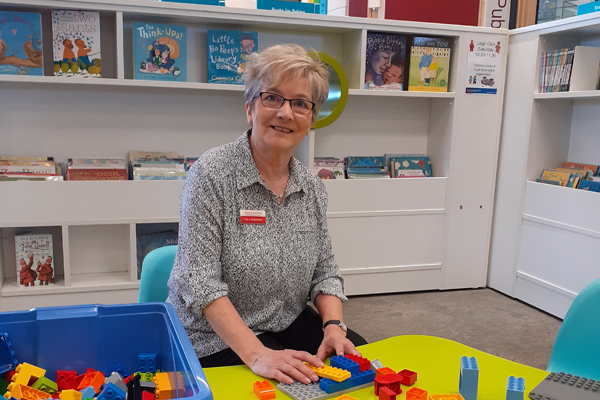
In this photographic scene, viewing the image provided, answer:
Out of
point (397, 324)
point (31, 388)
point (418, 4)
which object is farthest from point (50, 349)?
point (418, 4)

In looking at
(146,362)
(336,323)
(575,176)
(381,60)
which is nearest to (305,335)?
(336,323)

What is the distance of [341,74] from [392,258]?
1.33m

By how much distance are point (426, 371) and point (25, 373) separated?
0.83 metres

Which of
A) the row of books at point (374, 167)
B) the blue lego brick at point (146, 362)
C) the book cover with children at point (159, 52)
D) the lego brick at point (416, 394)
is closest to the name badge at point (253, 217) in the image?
the blue lego brick at point (146, 362)

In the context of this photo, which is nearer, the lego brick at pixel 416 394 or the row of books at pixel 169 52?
the lego brick at pixel 416 394

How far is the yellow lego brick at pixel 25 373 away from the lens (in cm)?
93

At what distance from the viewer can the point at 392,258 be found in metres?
3.70

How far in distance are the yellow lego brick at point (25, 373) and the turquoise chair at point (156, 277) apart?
0.74 meters

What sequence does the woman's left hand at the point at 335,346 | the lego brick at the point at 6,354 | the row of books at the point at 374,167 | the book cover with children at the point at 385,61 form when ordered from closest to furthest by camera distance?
the lego brick at the point at 6,354 < the woman's left hand at the point at 335,346 < the book cover with children at the point at 385,61 < the row of books at the point at 374,167

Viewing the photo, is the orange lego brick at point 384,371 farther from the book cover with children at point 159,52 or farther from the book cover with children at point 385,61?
the book cover with children at point 385,61

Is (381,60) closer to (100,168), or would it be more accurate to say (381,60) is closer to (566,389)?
(100,168)

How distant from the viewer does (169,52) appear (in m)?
3.14

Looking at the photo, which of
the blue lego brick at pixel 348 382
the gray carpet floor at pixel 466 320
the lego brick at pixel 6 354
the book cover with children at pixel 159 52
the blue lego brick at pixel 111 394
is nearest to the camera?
the blue lego brick at pixel 111 394

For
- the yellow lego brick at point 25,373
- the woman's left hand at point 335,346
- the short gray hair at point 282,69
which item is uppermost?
the short gray hair at point 282,69
